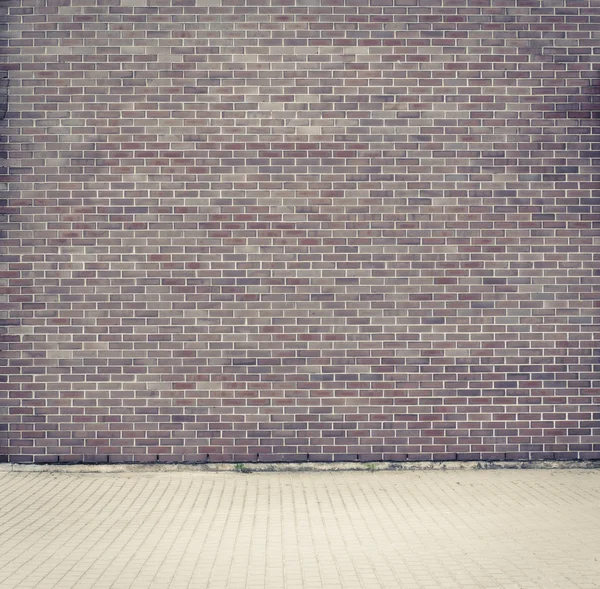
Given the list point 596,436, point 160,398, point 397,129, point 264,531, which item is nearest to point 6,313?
point 160,398

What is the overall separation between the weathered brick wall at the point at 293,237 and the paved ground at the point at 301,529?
62 cm

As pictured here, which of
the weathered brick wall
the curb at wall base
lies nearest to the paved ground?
the curb at wall base

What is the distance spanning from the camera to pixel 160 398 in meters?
8.63

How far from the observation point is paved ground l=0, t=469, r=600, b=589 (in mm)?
5316

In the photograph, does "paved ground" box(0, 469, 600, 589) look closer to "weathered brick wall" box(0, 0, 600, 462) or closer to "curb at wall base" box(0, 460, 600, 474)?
"curb at wall base" box(0, 460, 600, 474)

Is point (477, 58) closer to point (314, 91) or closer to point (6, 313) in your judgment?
point (314, 91)

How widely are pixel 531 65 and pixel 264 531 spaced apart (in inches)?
232

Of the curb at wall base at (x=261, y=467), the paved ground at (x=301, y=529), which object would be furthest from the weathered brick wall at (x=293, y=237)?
the paved ground at (x=301, y=529)

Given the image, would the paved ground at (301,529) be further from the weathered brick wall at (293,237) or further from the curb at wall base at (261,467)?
the weathered brick wall at (293,237)

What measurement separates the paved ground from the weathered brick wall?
0.62 meters

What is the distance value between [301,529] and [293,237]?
3407 mm

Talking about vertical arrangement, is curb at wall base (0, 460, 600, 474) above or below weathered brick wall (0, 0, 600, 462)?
below

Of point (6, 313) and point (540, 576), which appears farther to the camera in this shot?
point (6, 313)

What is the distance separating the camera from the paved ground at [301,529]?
5.32 m
